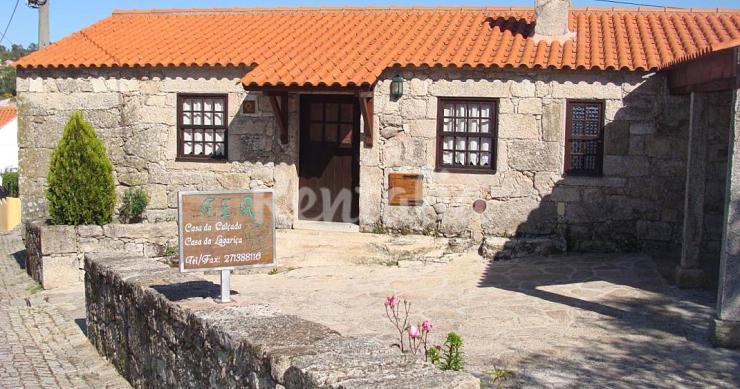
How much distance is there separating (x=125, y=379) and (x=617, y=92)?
7.28 meters

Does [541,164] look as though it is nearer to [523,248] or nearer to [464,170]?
[464,170]

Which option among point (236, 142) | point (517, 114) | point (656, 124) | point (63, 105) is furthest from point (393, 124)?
point (63, 105)

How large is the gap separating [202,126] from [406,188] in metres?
3.48

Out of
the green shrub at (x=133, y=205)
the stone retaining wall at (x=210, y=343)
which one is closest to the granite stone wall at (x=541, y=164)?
the green shrub at (x=133, y=205)

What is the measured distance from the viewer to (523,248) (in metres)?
9.77

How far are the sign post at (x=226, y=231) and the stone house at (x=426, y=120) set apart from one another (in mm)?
5421

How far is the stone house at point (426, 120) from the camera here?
32.2ft

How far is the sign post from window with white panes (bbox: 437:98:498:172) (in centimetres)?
608

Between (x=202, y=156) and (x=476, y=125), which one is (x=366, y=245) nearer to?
(x=476, y=125)

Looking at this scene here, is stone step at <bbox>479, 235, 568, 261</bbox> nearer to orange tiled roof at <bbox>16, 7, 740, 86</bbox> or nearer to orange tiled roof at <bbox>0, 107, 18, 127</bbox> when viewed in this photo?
orange tiled roof at <bbox>16, 7, 740, 86</bbox>

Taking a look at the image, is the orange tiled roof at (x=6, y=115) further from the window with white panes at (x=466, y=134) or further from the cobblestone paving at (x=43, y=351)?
the window with white panes at (x=466, y=134)

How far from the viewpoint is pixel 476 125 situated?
10336 mm

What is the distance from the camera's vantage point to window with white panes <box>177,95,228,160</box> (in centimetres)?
1147

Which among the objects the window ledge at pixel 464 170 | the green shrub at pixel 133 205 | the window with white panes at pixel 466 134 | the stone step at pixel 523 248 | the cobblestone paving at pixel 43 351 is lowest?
the cobblestone paving at pixel 43 351
